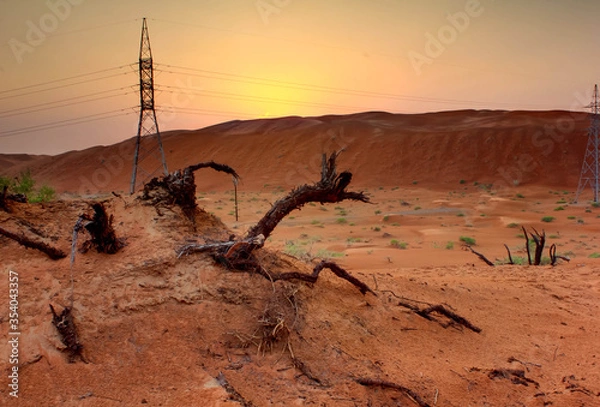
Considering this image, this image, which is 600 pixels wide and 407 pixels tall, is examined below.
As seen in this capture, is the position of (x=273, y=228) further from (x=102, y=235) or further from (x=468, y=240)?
(x=468, y=240)

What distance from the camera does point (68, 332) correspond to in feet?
9.37

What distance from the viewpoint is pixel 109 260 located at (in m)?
3.54

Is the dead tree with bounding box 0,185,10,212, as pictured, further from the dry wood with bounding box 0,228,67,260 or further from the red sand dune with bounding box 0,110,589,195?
the red sand dune with bounding box 0,110,589,195

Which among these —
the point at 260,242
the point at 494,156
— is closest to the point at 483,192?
the point at 494,156

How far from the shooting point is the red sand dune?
128 feet

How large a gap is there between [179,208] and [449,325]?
307 cm

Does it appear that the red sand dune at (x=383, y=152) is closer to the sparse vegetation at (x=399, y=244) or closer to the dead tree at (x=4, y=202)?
the sparse vegetation at (x=399, y=244)

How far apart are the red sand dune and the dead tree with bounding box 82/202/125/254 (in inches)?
1043

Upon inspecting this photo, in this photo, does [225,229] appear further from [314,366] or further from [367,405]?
[367,405]

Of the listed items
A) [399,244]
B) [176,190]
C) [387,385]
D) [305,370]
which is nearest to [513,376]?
[387,385]

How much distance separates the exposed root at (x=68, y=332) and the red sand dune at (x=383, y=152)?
2724 cm

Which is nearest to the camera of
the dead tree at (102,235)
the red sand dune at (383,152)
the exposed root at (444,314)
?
the dead tree at (102,235)

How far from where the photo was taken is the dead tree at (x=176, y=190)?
4250 mm

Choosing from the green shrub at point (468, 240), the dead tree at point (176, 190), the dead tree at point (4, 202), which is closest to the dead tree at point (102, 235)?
the dead tree at point (176, 190)
